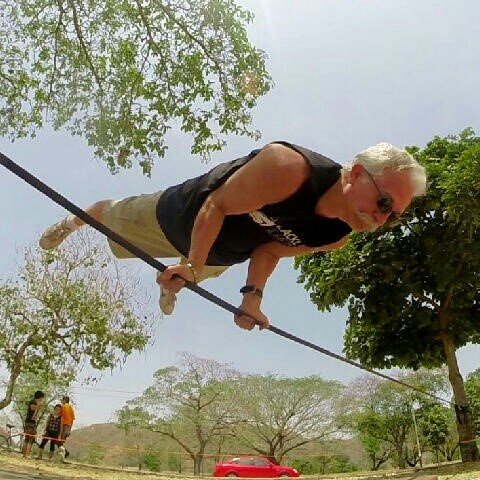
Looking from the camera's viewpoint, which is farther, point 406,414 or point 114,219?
point 406,414

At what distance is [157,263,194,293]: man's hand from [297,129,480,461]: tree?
8935mm

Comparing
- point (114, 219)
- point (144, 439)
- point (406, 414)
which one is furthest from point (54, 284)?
point (144, 439)

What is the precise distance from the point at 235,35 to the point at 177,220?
5392 mm

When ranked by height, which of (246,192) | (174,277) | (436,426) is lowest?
(174,277)

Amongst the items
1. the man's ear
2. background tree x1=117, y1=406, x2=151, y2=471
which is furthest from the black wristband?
background tree x1=117, y1=406, x2=151, y2=471

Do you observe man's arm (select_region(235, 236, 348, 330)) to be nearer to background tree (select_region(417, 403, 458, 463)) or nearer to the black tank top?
the black tank top

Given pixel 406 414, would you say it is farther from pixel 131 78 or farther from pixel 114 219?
pixel 114 219

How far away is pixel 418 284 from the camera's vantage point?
10508 millimetres

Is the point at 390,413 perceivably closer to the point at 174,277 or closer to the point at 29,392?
the point at 29,392

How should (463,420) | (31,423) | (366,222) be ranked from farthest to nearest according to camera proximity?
(31,423) → (463,420) → (366,222)

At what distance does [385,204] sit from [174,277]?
717 millimetres

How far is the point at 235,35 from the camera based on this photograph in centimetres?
690

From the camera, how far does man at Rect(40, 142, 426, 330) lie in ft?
5.83

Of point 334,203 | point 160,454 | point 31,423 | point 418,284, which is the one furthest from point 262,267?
point 160,454
